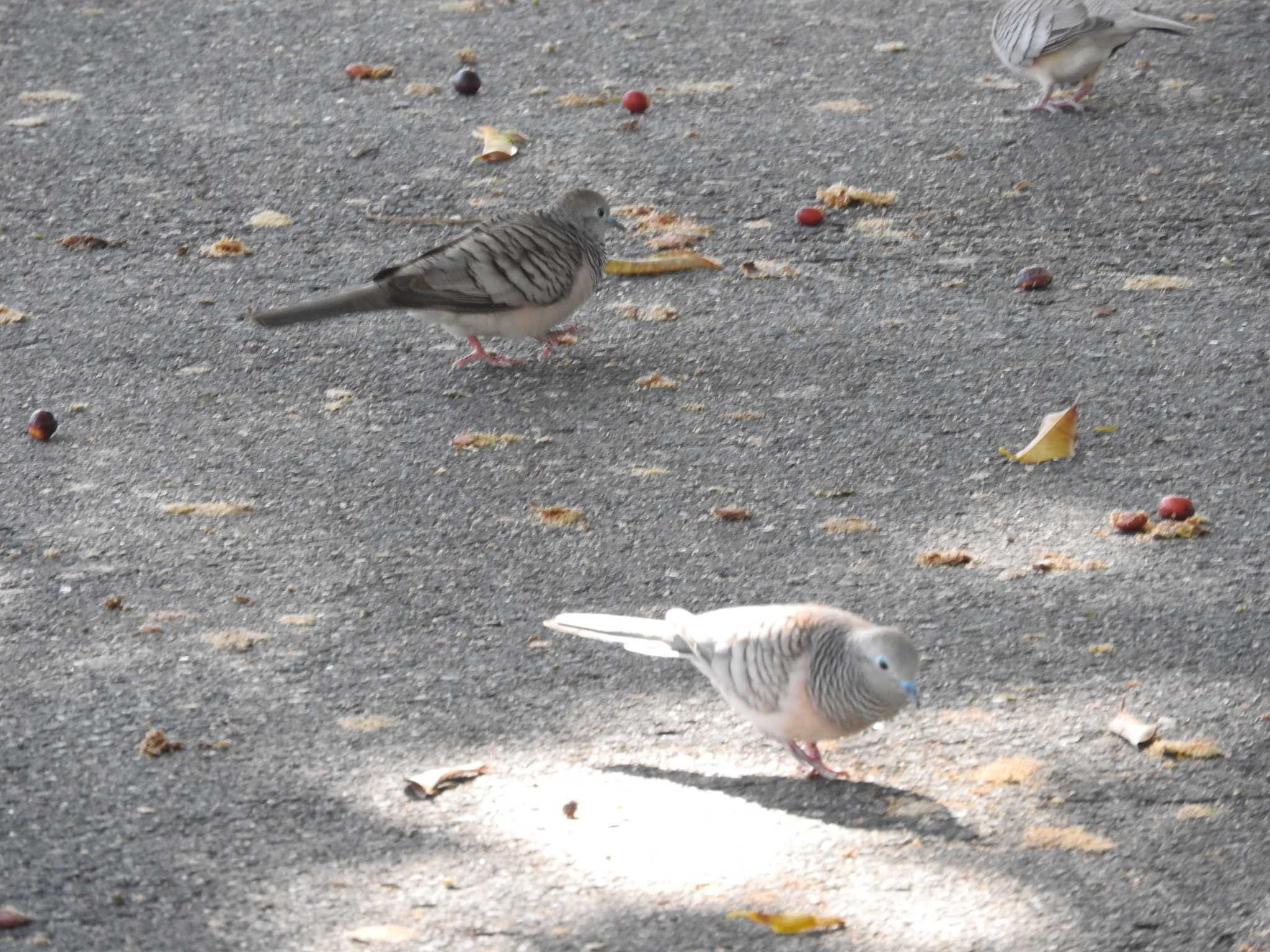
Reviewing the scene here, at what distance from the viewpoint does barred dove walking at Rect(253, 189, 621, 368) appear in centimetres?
561

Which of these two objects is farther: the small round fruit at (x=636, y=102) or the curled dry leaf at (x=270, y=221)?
the small round fruit at (x=636, y=102)

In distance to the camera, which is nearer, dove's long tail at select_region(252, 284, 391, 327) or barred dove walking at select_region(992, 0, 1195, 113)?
dove's long tail at select_region(252, 284, 391, 327)

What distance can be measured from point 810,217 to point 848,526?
2575 millimetres

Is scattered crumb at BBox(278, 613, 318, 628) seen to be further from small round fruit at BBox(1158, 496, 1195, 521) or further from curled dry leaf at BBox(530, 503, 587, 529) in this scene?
small round fruit at BBox(1158, 496, 1195, 521)

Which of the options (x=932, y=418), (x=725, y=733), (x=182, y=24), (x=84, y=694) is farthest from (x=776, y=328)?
(x=182, y=24)

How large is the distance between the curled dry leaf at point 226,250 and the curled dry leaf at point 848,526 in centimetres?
327

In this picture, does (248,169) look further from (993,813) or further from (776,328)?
(993,813)

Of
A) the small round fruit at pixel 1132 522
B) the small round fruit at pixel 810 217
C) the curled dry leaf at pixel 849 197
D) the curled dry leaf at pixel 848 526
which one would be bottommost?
the curled dry leaf at pixel 848 526

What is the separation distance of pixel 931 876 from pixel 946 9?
7.46 meters

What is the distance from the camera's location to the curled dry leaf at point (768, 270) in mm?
6672

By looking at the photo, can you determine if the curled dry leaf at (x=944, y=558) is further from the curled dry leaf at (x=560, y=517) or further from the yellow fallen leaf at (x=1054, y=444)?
the curled dry leaf at (x=560, y=517)


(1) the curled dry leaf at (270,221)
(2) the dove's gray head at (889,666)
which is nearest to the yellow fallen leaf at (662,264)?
(1) the curled dry leaf at (270,221)

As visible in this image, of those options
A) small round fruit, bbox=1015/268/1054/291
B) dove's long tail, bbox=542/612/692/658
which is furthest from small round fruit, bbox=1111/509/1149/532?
small round fruit, bbox=1015/268/1054/291

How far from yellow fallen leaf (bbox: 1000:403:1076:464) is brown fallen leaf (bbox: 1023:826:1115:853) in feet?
6.52
